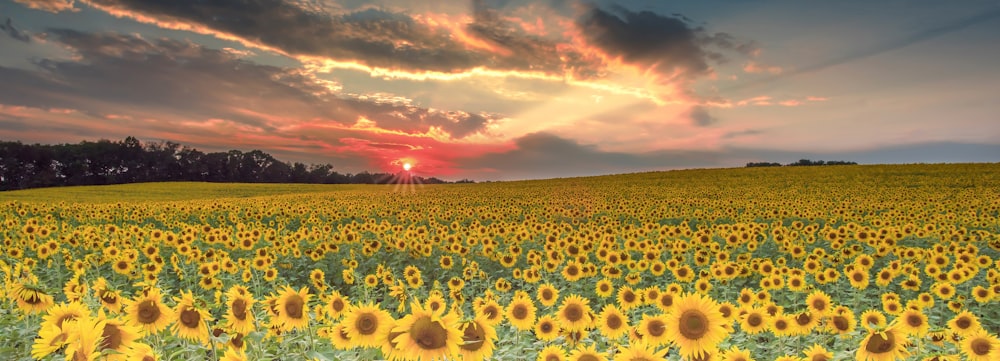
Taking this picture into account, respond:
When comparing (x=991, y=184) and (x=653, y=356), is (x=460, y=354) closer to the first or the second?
(x=653, y=356)

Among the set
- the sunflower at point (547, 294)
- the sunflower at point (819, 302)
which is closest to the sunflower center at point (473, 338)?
the sunflower at point (547, 294)

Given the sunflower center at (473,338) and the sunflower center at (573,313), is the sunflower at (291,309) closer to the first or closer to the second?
the sunflower center at (473,338)

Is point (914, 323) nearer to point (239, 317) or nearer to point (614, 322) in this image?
point (614, 322)

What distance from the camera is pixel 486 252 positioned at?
12500 mm

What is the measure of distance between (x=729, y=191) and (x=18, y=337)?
35.2 metres

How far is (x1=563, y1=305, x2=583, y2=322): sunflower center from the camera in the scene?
17.0ft

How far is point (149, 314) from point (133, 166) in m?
105

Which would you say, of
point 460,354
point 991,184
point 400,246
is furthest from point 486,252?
point 991,184

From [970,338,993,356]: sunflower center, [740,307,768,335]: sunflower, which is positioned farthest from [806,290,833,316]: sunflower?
[970,338,993,356]: sunflower center

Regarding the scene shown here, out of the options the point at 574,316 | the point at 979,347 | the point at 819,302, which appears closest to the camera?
the point at 979,347

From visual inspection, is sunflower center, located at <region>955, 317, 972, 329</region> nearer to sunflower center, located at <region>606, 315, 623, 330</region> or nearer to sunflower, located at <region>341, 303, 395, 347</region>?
sunflower center, located at <region>606, 315, 623, 330</region>

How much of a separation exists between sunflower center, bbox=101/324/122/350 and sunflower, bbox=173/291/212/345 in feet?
2.24

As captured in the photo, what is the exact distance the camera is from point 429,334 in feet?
10.0

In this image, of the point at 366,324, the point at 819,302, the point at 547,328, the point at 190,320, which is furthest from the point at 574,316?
the point at 819,302
